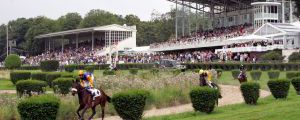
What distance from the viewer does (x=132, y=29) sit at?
8562 centimetres

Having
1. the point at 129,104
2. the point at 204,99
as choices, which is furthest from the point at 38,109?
the point at 204,99

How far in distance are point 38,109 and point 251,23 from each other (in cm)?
5945

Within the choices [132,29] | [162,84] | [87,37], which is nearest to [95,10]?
[87,37]

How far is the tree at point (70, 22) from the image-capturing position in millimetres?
112031

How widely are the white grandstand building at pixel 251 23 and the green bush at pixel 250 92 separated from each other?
2872cm

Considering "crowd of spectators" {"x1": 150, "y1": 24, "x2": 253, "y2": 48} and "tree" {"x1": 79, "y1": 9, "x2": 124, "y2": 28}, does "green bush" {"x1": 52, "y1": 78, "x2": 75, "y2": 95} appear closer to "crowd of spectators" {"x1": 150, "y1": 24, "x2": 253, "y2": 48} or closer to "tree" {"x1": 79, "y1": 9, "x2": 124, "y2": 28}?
"crowd of spectators" {"x1": 150, "y1": 24, "x2": 253, "y2": 48}

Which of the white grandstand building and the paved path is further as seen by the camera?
the white grandstand building

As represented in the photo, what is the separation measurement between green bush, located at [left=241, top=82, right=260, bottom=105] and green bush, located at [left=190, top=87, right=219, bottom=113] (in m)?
2.45

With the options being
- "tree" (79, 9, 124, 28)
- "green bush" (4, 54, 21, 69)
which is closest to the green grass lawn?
"green bush" (4, 54, 21, 69)

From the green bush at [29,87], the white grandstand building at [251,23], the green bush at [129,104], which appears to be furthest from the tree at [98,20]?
the green bush at [129,104]

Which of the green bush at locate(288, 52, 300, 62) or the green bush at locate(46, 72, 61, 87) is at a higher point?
the green bush at locate(288, 52, 300, 62)

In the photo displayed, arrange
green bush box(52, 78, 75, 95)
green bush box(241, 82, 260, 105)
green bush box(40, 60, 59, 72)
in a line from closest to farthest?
green bush box(241, 82, 260, 105) → green bush box(52, 78, 75, 95) → green bush box(40, 60, 59, 72)

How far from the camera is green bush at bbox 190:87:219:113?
1867 centimetres

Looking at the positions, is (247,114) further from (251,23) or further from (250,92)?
(251,23)
